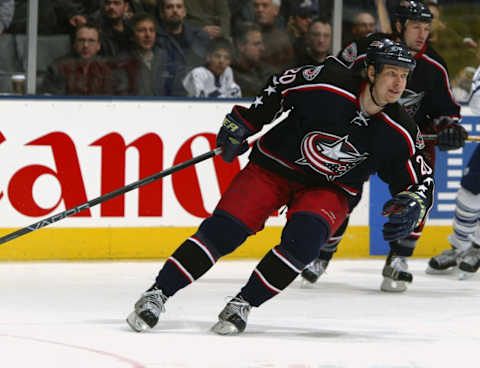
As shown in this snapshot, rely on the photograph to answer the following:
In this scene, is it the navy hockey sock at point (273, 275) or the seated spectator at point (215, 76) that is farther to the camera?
the seated spectator at point (215, 76)

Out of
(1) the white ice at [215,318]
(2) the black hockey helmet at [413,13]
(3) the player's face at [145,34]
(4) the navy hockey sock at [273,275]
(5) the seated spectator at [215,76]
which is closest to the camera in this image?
(1) the white ice at [215,318]

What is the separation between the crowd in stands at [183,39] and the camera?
515 centimetres

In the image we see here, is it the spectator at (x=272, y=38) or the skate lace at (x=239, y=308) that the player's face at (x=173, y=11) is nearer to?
the spectator at (x=272, y=38)

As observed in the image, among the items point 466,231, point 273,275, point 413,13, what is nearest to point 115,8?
point 413,13

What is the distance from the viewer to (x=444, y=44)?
578cm

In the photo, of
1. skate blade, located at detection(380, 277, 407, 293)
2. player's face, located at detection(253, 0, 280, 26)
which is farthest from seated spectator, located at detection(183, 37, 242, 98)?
skate blade, located at detection(380, 277, 407, 293)

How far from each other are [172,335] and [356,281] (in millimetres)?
1670

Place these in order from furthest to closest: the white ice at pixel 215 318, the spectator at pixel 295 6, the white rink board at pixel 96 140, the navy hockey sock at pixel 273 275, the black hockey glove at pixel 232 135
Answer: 1. the spectator at pixel 295 6
2. the white rink board at pixel 96 140
3. the black hockey glove at pixel 232 135
4. the navy hockey sock at pixel 273 275
5. the white ice at pixel 215 318

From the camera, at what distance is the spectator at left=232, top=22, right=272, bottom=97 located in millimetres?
5438

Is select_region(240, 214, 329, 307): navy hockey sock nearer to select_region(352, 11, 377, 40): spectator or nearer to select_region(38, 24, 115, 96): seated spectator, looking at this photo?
select_region(38, 24, 115, 96): seated spectator

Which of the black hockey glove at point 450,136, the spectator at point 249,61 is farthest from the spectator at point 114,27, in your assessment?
the black hockey glove at point 450,136

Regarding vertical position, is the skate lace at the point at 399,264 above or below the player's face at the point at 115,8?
below

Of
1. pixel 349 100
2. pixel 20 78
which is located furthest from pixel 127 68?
pixel 349 100

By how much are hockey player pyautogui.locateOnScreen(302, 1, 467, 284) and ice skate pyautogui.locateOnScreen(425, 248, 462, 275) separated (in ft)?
1.66
